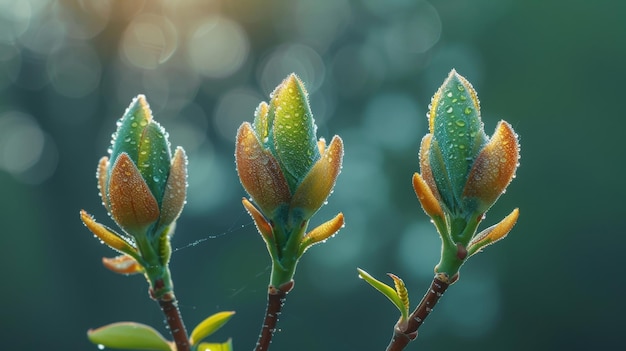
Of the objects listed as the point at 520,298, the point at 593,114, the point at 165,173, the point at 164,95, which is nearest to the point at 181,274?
the point at 164,95

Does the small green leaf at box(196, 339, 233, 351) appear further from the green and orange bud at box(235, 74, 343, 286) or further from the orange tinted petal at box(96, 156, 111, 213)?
the orange tinted petal at box(96, 156, 111, 213)

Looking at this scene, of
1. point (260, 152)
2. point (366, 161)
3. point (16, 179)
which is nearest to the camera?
point (260, 152)

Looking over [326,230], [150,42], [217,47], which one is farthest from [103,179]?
[217,47]

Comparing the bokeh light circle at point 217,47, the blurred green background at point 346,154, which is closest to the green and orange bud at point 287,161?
the blurred green background at point 346,154

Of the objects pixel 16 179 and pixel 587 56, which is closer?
pixel 587 56

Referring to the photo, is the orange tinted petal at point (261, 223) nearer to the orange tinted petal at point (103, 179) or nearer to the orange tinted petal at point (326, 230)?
the orange tinted petal at point (326, 230)

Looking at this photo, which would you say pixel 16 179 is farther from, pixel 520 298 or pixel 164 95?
pixel 520 298

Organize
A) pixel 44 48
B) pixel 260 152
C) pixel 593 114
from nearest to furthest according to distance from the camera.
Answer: pixel 260 152
pixel 593 114
pixel 44 48

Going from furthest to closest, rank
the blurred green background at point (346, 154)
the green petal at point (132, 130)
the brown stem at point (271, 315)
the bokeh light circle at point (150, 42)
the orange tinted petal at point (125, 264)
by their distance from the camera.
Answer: the bokeh light circle at point (150, 42), the blurred green background at point (346, 154), the orange tinted petal at point (125, 264), the green petal at point (132, 130), the brown stem at point (271, 315)
